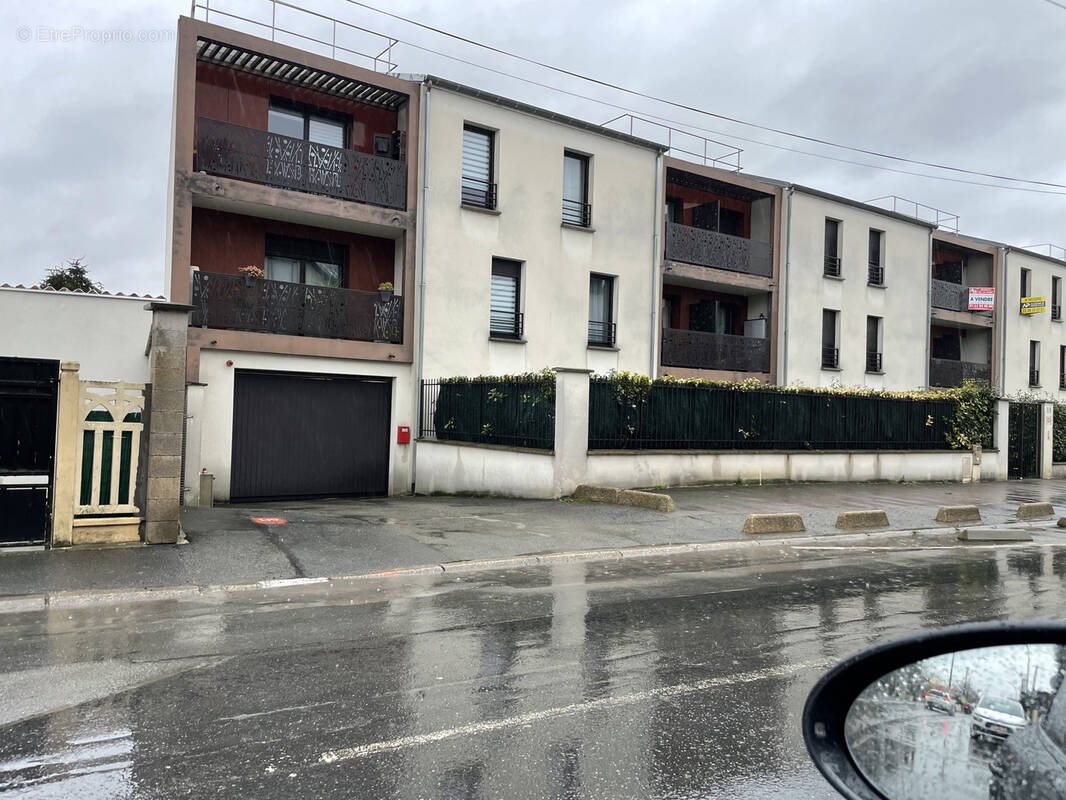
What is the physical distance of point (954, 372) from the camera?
31266mm

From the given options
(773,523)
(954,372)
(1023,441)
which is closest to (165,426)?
(773,523)

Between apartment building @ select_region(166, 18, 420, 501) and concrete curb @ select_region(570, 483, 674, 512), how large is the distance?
5331mm

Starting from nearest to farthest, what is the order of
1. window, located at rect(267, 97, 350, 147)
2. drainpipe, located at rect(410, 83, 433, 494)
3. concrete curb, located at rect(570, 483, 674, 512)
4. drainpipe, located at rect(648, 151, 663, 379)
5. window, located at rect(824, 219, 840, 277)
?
concrete curb, located at rect(570, 483, 674, 512) → drainpipe, located at rect(410, 83, 433, 494) → window, located at rect(267, 97, 350, 147) → drainpipe, located at rect(648, 151, 663, 379) → window, located at rect(824, 219, 840, 277)

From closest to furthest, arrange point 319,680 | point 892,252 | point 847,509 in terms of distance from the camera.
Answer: point 319,680, point 847,509, point 892,252

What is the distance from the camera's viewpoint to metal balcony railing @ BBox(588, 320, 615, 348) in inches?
846

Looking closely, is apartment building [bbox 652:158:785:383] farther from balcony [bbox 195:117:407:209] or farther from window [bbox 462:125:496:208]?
balcony [bbox 195:117:407:209]

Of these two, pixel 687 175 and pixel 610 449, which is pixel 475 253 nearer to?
pixel 610 449

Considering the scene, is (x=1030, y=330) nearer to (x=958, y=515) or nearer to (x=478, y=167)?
(x=958, y=515)

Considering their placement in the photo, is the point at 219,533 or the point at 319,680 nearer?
the point at 319,680

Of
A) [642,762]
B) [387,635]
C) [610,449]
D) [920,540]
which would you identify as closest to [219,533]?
[387,635]

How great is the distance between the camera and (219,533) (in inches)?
422

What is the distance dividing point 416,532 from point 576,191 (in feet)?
41.8

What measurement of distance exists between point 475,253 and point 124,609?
44.0ft

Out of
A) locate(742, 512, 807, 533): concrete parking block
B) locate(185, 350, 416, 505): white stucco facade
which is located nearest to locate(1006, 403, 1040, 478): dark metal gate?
locate(742, 512, 807, 533): concrete parking block
